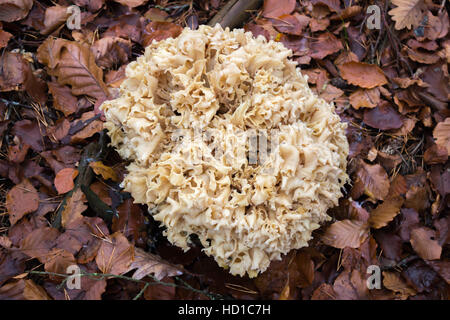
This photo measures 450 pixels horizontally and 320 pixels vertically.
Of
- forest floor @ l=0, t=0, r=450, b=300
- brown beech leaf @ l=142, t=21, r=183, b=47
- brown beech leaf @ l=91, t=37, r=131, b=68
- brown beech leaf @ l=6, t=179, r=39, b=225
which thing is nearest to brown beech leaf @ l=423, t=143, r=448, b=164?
forest floor @ l=0, t=0, r=450, b=300

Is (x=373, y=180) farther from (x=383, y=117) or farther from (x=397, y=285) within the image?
(x=397, y=285)

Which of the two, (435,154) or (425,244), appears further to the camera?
(435,154)

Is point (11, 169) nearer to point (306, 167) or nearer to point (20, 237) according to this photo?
point (20, 237)

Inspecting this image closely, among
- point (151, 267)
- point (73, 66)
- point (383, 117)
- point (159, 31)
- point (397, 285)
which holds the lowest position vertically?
point (397, 285)

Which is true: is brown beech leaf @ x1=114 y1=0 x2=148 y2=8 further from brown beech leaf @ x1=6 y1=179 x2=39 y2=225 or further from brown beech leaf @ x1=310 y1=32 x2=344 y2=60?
brown beech leaf @ x1=6 y1=179 x2=39 y2=225

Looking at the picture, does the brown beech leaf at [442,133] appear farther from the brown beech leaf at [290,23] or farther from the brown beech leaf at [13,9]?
the brown beech leaf at [13,9]

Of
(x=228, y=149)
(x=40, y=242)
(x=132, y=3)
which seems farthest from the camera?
(x=132, y=3)

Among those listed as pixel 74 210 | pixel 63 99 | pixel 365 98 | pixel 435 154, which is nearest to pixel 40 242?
pixel 74 210
